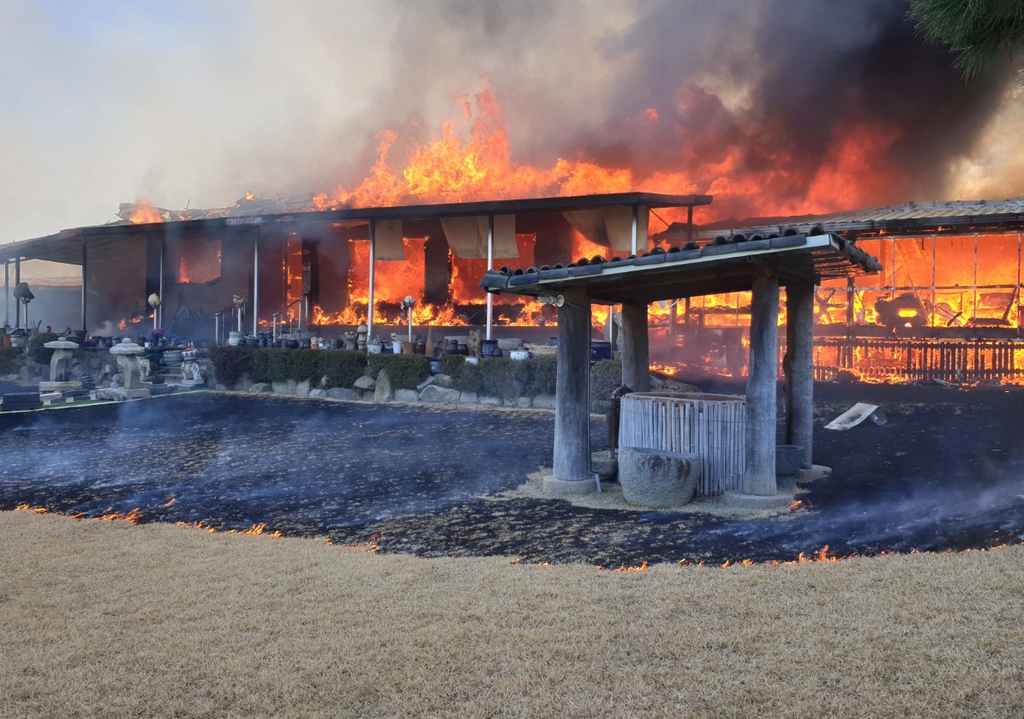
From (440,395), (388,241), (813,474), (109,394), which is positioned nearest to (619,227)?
(440,395)

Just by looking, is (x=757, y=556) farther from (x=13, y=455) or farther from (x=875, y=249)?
(x=875, y=249)

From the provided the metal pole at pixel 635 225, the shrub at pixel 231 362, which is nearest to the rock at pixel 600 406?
the metal pole at pixel 635 225

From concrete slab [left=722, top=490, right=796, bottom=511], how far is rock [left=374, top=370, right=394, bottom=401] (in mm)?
11642

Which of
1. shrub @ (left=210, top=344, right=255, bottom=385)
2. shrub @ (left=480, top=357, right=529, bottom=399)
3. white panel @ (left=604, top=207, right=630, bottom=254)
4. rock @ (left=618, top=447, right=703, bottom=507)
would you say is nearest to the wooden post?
rock @ (left=618, top=447, right=703, bottom=507)

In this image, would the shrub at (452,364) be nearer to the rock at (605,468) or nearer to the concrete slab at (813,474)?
the rock at (605,468)

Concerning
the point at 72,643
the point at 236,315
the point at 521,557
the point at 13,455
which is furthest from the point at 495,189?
the point at 72,643

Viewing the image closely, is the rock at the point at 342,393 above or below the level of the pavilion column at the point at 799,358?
below

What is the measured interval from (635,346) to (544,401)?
20.7ft

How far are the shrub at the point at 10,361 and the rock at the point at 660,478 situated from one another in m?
23.4

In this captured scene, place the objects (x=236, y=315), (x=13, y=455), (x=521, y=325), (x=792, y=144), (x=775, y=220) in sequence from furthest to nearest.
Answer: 1. (x=792, y=144)
2. (x=236, y=315)
3. (x=521, y=325)
4. (x=775, y=220)
5. (x=13, y=455)

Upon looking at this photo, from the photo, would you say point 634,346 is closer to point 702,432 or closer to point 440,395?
point 702,432

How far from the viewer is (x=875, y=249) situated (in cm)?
2072

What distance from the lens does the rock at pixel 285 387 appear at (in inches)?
813

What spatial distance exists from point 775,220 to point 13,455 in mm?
16889
